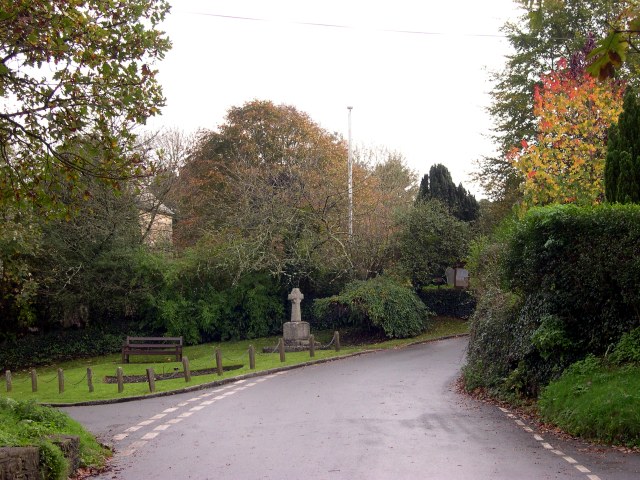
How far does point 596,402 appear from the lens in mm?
11133

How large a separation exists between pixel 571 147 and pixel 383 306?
12160mm

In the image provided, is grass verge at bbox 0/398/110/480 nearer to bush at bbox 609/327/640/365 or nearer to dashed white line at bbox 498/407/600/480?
dashed white line at bbox 498/407/600/480

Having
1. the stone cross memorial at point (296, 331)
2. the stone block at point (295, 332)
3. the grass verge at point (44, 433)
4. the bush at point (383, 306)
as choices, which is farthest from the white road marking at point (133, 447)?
the bush at point (383, 306)

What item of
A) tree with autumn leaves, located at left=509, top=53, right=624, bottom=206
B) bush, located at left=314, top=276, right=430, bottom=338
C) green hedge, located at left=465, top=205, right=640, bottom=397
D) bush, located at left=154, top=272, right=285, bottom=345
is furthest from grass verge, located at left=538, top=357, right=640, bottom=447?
bush, located at left=154, top=272, right=285, bottom=345

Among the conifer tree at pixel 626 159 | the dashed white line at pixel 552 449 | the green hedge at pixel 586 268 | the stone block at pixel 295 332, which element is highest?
the conifer tree at pixel 626 159

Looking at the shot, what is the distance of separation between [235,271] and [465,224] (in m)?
12.2

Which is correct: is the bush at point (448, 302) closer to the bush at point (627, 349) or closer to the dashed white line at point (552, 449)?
the dashed white line at point (552, 449)

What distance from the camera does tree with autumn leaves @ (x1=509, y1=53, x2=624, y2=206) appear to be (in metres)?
21.3

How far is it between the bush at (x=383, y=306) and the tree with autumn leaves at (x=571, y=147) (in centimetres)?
1058

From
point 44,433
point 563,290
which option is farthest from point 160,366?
point 44,433

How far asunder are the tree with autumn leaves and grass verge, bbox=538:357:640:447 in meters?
9.17

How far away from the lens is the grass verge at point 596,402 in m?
10.3

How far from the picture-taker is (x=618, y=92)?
22406 millimetres

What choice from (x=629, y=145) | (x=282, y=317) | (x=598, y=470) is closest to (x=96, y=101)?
(x=598, y=470)
